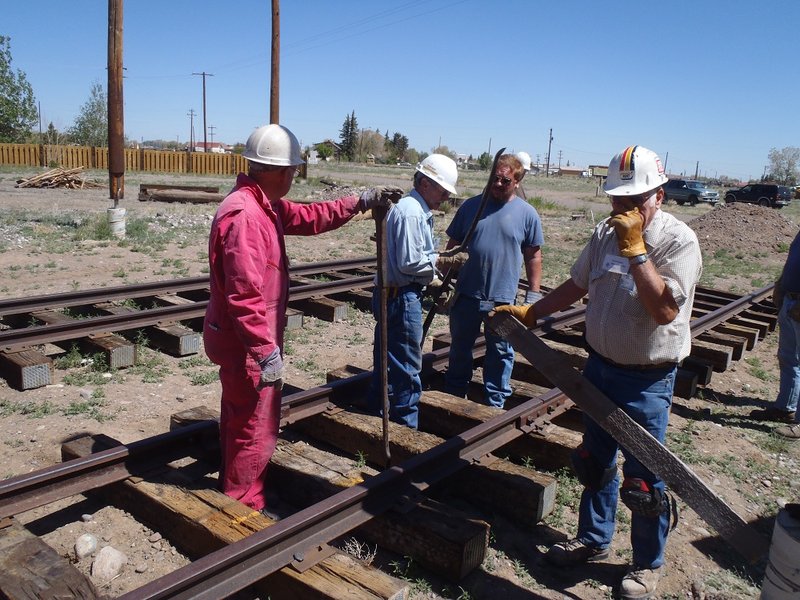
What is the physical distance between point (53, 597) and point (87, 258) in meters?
9.45

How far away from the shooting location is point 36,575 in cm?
283

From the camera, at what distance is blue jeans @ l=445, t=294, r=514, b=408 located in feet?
16.9

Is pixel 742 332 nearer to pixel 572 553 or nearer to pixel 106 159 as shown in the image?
pixel 572 553

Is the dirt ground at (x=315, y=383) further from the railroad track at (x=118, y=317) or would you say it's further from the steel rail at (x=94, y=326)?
the steel rail at (x=94, y=326)

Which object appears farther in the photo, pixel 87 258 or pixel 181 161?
pixel 181 161

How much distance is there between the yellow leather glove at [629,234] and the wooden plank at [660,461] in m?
0.69

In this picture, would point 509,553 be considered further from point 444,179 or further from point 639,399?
point 444,179

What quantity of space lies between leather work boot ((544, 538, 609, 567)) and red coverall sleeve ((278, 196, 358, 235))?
2218mm

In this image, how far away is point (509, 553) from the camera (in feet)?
12.1

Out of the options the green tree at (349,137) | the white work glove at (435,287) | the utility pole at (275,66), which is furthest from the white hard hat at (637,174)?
the green tree at (349,137)

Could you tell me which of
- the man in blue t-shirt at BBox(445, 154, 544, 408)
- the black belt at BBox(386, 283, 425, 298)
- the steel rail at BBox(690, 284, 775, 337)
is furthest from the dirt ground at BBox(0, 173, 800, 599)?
the black belt at BBox(386, 283, 425, 298)

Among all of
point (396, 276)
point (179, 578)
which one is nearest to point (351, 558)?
point (179, 578)

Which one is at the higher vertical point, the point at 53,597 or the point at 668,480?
the point at 668,480

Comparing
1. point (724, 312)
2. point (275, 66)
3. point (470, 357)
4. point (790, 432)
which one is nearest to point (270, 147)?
point (470, 357)
